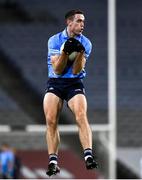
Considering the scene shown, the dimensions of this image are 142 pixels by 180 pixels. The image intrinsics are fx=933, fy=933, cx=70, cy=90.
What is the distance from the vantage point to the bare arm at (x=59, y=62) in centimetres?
888

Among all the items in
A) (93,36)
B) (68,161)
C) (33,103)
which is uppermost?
(93,36)

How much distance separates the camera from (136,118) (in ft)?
52.4

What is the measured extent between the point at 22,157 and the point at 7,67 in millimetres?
1657

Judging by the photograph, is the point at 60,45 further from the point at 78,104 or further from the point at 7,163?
the point at 7,163

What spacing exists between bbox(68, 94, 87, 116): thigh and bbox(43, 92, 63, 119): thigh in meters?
0.12

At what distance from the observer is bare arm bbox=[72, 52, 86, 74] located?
29.2 feet

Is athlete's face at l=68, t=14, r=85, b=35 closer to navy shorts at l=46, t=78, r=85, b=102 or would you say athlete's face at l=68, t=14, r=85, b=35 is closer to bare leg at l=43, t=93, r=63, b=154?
navy shorts at l=46, t=78, r=85, b=102

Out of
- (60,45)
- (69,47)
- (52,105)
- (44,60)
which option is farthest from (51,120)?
(44,60)

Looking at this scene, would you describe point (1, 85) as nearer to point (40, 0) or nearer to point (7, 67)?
point (7, 67)

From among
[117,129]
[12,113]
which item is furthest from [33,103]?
[117,129]

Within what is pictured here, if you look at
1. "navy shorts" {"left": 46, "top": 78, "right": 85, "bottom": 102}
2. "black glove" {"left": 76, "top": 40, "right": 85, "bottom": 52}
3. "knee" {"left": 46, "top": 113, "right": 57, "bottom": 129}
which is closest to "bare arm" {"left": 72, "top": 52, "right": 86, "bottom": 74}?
"black glove" {"left": 76, "top": 40, "right": 85, "bottom": 52}

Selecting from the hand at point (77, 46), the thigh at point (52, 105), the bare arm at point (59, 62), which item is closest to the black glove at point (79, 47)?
the hand at point (77, 46)

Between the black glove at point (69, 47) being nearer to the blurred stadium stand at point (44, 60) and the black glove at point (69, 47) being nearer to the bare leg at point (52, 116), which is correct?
the bare leg at point (52, 116)

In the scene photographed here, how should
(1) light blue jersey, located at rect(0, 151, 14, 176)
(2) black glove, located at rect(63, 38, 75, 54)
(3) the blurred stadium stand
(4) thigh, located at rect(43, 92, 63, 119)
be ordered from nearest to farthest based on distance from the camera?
1. (2) black glove, located at rect(63, 38, 75, 54)
2. (4) thigh, located at rect(43, 92, 63, 119)
3. (1) light blue jersey, located at rect(0, 151, 14, 176)
4. (3) the blurred stadium stand
